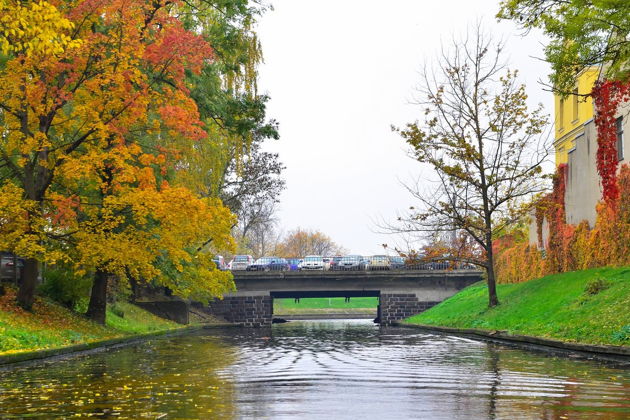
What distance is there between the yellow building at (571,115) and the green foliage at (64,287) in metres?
27.5

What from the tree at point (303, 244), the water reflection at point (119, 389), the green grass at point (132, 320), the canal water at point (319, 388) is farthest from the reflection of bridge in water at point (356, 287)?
the tree at point (303, 244)

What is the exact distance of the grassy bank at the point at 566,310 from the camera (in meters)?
20.2

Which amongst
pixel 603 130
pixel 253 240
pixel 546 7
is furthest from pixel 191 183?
pixel 253 240

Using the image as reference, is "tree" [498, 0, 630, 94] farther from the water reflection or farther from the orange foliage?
the orange foliage

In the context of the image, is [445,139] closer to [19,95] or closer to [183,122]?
[183,122]

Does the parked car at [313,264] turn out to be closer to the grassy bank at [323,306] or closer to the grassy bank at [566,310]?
the grassy bank at [566,310]

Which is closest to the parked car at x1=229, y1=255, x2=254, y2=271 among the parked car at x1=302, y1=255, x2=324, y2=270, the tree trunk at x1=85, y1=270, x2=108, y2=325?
the parked car at x1=302, y1=255, x2=324, y2=270

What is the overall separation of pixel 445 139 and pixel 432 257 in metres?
6.16

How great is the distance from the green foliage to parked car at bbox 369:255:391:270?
3401cm

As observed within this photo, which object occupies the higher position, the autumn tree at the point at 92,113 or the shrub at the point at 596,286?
the autumn tree at the point at 92,113

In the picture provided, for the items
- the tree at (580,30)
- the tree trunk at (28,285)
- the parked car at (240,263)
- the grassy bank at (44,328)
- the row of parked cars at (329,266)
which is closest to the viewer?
the tree at (580,30)

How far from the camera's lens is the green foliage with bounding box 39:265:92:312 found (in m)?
27.7

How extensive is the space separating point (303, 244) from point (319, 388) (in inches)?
5388

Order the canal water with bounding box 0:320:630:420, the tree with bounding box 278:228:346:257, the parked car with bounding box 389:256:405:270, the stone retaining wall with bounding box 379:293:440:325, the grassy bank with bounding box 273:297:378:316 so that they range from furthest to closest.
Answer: the tree with bounding box 278:228:346:257 < the grassy bank with bounding box 273:297:378:316 < the parked car with bounding box 389:256:405:270 < the stone retaining wall with bounding box 379:293:440:325 < the canal water with bounding box 0:320:630:420
